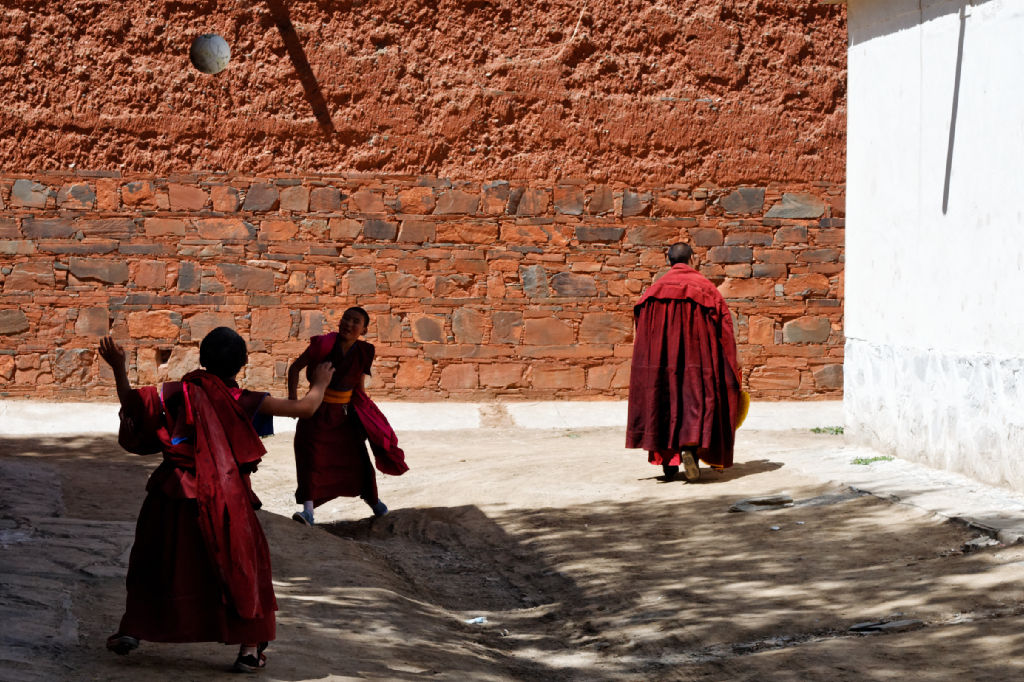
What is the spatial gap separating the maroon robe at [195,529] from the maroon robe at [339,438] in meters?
3.13

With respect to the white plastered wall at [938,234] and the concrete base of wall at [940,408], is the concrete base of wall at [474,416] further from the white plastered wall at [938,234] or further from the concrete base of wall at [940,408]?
the white plastered wall at [938,234]

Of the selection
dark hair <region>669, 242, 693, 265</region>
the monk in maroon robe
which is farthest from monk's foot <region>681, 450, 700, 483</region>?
dark hair <region>669, 242, 693, 265</region>

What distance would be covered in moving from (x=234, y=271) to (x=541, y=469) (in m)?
4.43

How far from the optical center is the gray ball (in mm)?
12156

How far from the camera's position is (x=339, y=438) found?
25.3ft

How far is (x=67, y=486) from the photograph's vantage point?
7.95 m

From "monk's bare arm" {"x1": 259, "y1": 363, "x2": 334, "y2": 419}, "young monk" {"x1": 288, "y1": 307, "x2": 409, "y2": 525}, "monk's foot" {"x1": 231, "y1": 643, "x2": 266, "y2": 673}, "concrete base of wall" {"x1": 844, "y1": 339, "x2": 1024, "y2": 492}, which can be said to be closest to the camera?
"monk's foot" {"x1": 231, "y1": 643, "x2": 266, "y2": 673}

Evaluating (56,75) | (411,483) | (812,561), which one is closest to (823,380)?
(411,483)

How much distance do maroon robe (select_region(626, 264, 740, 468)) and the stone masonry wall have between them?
3.85m

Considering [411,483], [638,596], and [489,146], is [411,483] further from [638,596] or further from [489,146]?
Answer: [489,146]

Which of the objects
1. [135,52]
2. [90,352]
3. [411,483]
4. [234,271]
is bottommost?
[411,483]

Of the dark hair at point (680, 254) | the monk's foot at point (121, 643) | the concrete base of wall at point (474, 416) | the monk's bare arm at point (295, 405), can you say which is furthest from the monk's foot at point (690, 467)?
the monk's foot at point (121, 643)

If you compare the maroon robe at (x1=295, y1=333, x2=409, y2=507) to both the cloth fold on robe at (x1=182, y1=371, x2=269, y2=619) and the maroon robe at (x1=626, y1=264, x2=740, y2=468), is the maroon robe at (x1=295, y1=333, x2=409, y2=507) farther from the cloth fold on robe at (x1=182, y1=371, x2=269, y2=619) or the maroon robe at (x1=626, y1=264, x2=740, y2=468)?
the cloth fold on robe at (x1=182, y1=371, x2=269, y2=619)

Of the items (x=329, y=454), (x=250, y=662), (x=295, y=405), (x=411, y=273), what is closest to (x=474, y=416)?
(x=411, y=273)
